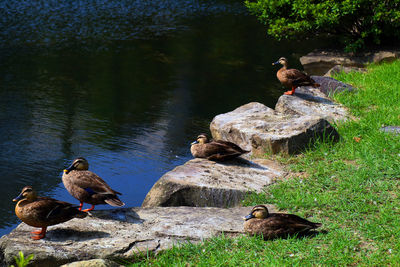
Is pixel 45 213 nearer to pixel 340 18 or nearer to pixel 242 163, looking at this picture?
pixel 242 163

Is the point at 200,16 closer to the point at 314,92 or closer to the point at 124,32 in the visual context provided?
the point at 124,32

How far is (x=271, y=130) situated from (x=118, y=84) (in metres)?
6.84

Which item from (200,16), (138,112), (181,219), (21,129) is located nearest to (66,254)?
(181,219)

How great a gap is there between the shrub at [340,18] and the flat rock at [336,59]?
0.31 m

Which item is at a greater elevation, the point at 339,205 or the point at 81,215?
the point at 81,215

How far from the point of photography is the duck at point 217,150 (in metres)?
7.44

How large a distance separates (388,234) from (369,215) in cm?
50

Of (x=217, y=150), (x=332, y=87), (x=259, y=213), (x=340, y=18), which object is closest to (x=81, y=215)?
(x=259, y=213)

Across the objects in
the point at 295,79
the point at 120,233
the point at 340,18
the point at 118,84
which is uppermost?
the point at 340,18

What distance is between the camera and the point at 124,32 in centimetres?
1906

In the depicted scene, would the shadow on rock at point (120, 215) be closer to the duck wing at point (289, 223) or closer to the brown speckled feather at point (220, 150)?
the duck wing at point (289, 223)

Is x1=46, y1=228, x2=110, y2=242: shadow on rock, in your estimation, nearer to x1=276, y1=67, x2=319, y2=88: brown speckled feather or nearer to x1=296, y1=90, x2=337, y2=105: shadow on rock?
x1=276, y1=67, x2=319, y2=88: brown speckled feather

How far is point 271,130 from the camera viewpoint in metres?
8.21

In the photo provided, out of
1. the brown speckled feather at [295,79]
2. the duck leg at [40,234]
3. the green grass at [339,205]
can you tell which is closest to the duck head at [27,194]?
the duck leg at [40,234]
